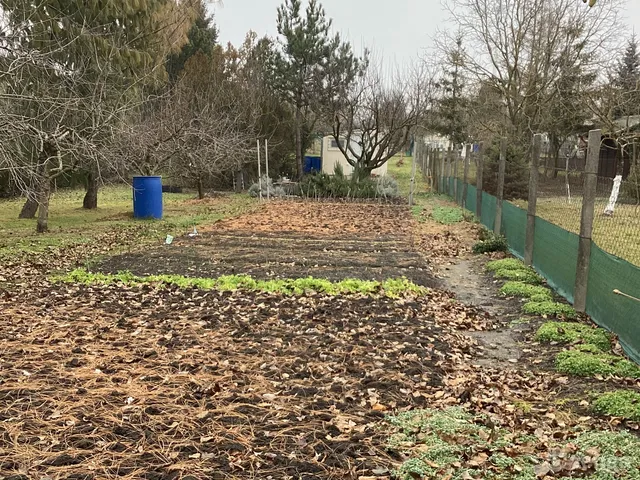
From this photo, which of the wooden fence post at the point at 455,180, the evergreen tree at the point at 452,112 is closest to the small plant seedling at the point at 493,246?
the wooden fence post at the point at 455,180

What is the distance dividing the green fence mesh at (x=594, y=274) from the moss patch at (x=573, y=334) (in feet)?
0.43

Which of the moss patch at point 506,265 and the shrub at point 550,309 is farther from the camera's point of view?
the moss patch at point 506,265

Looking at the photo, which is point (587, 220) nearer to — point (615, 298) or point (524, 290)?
point (615, 298)

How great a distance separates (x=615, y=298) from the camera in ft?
16.8

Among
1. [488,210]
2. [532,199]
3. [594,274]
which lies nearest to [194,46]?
[488,210]

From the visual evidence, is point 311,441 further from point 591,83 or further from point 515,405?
point 591,83

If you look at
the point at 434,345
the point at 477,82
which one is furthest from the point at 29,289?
the point at 477,82

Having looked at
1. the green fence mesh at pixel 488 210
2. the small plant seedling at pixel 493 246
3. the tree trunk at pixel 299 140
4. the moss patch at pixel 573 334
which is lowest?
the moss patch at pixel 573 334

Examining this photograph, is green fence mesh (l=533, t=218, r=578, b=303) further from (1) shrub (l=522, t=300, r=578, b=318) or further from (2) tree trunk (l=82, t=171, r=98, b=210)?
(2) tree trunk (l=82, t=171, r=98, b=210)

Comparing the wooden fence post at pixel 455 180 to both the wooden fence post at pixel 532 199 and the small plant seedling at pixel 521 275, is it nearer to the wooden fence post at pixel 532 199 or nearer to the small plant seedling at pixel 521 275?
the wooden fence post at pixel 532 199

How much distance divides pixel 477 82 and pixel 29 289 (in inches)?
899

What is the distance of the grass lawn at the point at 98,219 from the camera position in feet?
36.8

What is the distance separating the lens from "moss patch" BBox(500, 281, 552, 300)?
22.1ft

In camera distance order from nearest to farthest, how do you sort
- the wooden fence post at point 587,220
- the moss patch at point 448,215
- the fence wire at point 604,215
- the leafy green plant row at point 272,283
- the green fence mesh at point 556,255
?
the wooden fence post at point 587,220 → the green fence mesh at point 556,255 → the leafy green plant row at point 272,283 → the fence wire at point 604,215 → the moss patch at point 448,215
